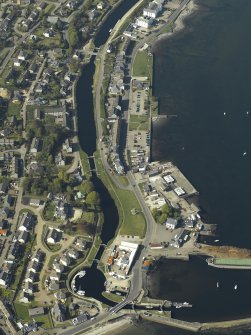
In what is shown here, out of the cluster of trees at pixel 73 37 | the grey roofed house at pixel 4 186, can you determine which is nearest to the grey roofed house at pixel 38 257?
the grey roofed house at pixel 4 186

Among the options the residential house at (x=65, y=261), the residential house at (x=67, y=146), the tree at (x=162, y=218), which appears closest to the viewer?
the residential house at (x=65, y=261)

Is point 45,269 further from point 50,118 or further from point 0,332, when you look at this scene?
point 50,118

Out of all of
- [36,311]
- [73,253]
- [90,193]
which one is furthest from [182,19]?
[36,311]

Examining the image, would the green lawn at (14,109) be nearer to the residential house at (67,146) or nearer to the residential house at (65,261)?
the residential house at (67,146)

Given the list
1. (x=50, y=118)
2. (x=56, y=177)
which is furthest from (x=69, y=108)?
(x=56, y=177)

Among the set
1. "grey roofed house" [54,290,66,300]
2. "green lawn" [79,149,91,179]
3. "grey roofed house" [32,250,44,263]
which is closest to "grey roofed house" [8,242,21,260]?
"grey roofed house" [32,250,44,263]

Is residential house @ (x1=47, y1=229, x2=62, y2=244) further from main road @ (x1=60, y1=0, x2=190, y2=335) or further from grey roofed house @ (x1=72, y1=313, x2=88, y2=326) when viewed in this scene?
grey roofed house @ (x1=72, y1=313, x2=88, y2=326)

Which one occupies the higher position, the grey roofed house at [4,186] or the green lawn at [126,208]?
the grey roofed house at [4,186]
